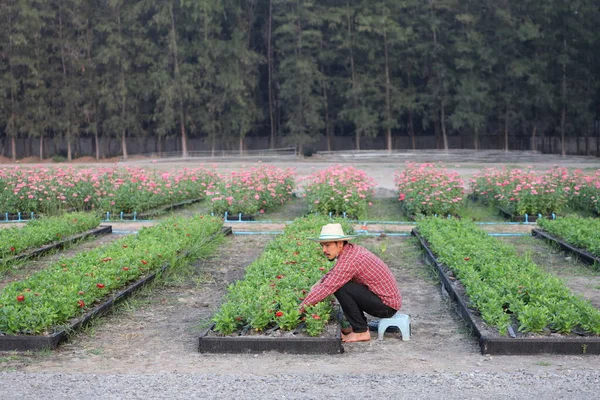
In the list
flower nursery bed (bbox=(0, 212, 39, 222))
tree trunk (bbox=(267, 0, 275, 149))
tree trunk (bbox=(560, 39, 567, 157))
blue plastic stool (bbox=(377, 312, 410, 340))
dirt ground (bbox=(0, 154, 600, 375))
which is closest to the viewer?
dirt ground (bbox=(0, 154, 600, 375))

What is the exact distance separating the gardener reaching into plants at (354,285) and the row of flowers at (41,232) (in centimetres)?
514

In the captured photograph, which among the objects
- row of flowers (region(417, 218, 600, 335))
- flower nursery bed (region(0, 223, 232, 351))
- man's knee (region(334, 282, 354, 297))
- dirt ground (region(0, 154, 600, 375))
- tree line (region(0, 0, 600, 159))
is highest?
tree line (region(0, 0, 600, 159))

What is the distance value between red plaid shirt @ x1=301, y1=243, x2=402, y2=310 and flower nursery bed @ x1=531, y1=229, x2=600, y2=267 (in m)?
4.41

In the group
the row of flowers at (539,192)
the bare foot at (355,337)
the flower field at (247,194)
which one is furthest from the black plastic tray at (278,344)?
the row of flowers at (539,192)

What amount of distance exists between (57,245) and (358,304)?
6.34 m

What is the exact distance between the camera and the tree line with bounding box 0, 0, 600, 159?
37.7m

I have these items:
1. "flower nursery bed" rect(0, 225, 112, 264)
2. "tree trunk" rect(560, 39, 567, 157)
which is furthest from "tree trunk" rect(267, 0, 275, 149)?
"flower nursery bed" rect(0, 225, 112, 264)

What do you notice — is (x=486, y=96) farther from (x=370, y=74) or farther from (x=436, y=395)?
(x=436, y=395)

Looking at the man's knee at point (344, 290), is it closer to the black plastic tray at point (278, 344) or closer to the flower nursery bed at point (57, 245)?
the black plastic tray at point (278, 344)

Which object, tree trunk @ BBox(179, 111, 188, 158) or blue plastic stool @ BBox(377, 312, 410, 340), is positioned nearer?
blue plastic stool @ BBox(377, 312, 410, 340)

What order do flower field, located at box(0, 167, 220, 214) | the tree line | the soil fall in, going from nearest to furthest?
the soil
flower field, located at box(0, 167, 220, 214)
the tree line

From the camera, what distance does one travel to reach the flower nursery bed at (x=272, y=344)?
6059mm

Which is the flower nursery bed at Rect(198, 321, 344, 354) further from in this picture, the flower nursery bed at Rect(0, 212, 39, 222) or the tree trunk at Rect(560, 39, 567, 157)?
the tree trunk at Rect(560, 39, 567, 157)

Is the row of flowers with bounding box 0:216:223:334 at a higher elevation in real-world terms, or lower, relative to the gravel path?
higher
